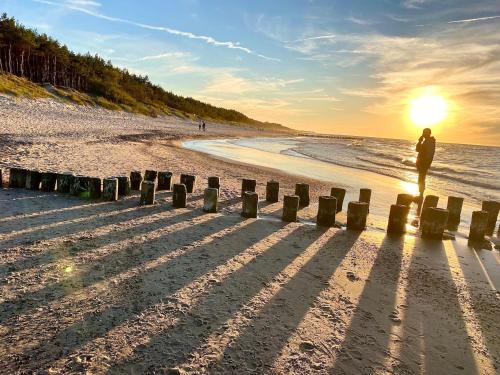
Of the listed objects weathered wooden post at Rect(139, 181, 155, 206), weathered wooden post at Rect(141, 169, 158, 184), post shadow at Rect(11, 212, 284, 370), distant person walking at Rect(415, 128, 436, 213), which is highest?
distant person walking at Rect(415, 128, 436, 213)

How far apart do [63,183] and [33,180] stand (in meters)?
0.66

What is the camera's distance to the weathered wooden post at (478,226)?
7594 mm

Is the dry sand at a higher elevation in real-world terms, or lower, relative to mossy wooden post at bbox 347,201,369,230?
lower

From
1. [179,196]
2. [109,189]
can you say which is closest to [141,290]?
[179,196]

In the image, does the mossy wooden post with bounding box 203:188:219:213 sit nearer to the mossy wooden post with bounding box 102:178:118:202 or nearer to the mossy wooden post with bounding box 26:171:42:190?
the mossy wooden post with bounding box 102:178:118:202

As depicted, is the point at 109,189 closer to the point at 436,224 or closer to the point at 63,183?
the point at 63,183

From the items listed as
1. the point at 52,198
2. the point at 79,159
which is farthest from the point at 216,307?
the point at 79,159

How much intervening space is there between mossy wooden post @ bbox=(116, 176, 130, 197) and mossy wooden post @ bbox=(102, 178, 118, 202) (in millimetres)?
356

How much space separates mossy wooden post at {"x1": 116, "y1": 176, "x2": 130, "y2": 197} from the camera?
8.53 m

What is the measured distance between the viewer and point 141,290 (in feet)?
14.0

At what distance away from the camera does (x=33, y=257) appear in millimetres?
4879

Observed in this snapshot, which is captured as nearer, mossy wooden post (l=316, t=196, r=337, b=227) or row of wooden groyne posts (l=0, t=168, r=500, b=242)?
row of wooden groyne posts (l=0, t=168, r=500, b=242)

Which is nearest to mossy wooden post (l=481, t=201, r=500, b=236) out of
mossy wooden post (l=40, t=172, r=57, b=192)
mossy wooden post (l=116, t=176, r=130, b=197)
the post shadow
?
the post shadow

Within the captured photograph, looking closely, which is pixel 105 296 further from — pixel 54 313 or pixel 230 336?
pixel 230 336
